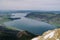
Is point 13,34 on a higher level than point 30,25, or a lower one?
lower

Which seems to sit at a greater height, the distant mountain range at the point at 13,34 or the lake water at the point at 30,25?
the lake water at the point at 30,25

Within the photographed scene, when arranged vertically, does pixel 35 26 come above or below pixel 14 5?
below

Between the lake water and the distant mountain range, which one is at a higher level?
the lake water

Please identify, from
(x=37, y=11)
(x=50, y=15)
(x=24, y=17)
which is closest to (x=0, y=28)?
(x=24, y=17)

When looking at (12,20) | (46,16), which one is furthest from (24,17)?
(46,16)

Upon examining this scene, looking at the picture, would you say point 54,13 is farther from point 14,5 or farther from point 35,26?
point 14,5

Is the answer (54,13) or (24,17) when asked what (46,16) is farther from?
(24,17)

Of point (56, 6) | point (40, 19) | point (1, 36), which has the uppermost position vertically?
point (56, 6)
